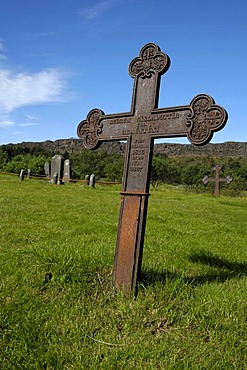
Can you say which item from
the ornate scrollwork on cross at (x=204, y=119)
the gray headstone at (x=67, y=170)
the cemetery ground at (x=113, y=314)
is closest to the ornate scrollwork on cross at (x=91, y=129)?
the ornate scrollwork on cross at (x=204, y=119)

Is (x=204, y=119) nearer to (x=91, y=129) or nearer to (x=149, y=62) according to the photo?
(x=149, y=62)

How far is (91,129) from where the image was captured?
3.51 metres

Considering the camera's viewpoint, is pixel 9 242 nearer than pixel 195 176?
Yes

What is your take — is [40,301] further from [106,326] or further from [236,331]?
[236,331]

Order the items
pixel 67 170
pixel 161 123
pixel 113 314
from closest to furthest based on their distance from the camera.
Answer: pixel 113 314 → pixel 161 123 → pixel 67 170

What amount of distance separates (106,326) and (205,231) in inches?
188

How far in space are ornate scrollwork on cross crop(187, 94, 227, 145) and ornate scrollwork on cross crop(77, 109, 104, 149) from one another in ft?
3.55

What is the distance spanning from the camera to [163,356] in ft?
6.70

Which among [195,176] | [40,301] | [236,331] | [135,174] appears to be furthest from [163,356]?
[195,176]

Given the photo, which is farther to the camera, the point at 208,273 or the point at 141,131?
the point at 208,273

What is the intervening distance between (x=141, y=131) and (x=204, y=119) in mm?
636

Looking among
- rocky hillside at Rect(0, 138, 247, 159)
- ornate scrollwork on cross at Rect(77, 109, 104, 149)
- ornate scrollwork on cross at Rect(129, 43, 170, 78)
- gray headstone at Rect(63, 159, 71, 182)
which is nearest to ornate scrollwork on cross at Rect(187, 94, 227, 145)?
ornate scrollwork on cross at Rect(129, 43, 170, 78)

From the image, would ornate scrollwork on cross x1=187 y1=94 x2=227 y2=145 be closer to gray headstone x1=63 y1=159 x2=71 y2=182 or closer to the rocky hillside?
gray headstone x1=63 y1=159 x2=71 y2=182

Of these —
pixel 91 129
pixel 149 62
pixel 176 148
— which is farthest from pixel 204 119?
pixel 176 148
